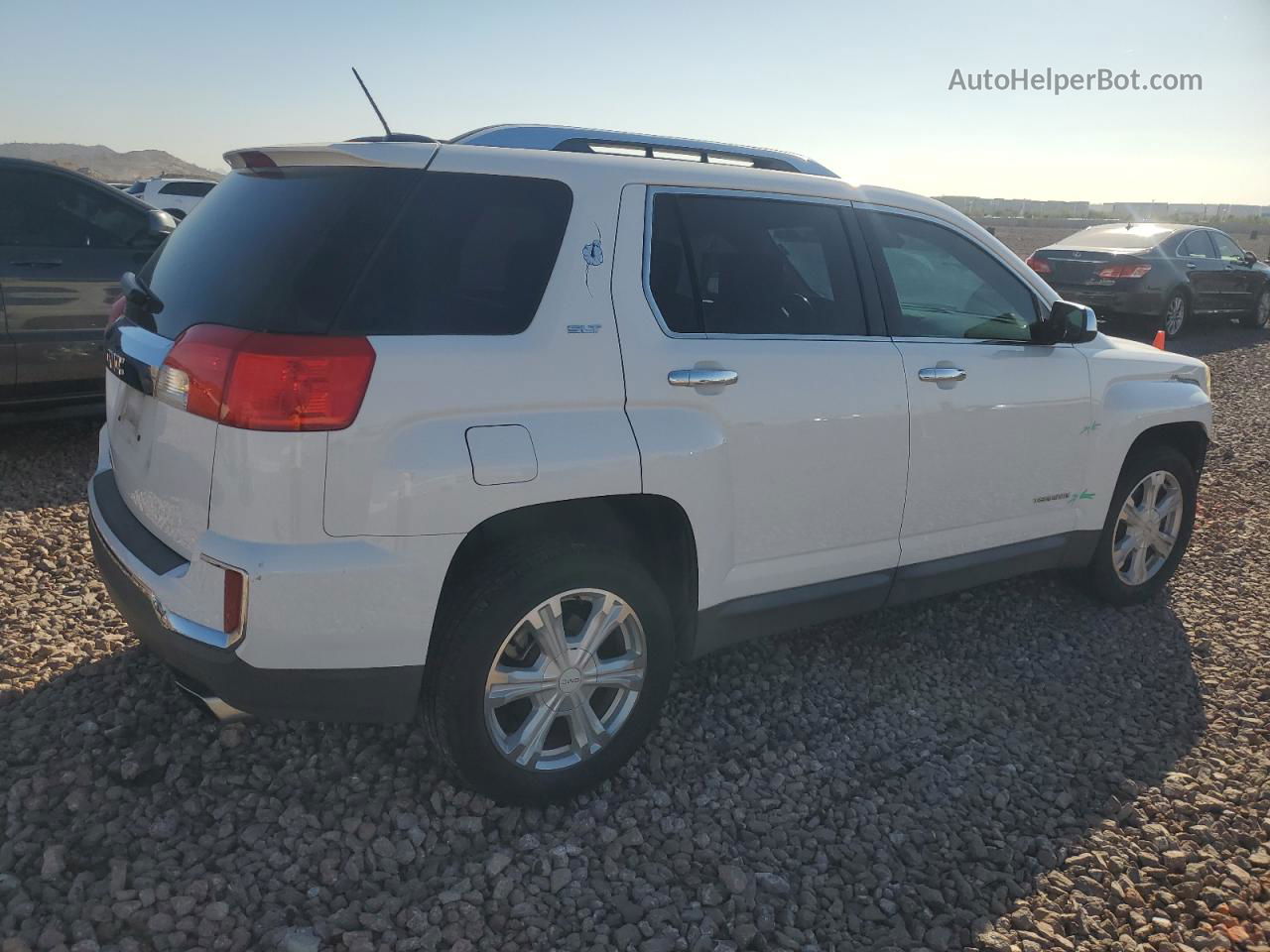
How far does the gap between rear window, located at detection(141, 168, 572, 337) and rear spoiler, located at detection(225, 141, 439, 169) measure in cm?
3

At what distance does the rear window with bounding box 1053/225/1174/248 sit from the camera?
13.9 meters

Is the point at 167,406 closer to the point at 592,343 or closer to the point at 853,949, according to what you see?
the point at 592,343

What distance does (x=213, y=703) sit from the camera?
2617 millimetres

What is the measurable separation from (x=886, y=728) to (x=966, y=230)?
2002 mm

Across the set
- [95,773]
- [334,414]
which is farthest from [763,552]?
[95,773]

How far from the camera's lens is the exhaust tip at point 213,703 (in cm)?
261

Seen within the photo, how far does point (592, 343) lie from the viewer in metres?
2.78

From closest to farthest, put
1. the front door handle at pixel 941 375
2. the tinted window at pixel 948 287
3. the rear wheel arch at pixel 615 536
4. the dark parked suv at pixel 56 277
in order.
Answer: the rear wheel arch at pixel 615 536 < the front door handle at pixel 941 375 < the tinted window at pixel 948 287 < the dark parked suv at pixel 56 277

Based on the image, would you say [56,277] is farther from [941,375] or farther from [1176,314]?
[1176,314]

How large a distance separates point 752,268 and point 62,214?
4.82m

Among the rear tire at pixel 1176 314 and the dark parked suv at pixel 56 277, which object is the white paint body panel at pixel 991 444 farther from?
the rear tire at pixel 1176 314

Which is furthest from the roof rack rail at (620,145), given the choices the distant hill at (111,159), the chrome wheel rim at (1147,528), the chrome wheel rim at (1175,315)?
the distant hill at (111,159)

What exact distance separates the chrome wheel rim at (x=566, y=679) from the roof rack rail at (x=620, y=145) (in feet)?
4.75

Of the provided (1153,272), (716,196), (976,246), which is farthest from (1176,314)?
(716,196)
